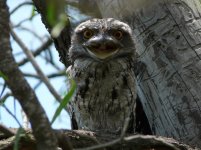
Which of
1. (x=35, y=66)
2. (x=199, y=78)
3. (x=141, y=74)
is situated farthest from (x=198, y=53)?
(x=35, y=66)

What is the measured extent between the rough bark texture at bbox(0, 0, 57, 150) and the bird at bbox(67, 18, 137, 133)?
1619 millimetres

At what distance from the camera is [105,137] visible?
7.98 feet

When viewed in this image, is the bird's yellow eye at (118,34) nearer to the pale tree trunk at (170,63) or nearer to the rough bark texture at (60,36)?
the pale tree trunk at (170,63)

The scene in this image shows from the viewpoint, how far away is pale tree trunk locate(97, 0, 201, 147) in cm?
285

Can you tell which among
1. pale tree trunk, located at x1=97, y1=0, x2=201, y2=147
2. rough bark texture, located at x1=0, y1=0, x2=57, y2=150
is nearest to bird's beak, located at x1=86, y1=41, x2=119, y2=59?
pale tree trunk, located at x1=97, y1=0, x2=201, y2=147

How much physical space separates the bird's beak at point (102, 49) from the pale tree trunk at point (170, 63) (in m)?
0.24

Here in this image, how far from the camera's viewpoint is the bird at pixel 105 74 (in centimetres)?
293

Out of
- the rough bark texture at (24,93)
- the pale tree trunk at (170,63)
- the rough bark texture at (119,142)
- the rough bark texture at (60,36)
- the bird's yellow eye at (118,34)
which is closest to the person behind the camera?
the rough bark texture at (24,93)

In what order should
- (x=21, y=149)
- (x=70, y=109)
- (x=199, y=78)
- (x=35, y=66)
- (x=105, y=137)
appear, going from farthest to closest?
(x=70, y=109), (x=199, y=78), (x=105, y=137), (x=21, y=149), (x=35, y=66)

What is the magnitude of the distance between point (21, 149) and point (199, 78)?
115 cm

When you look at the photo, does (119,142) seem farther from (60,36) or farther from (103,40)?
(60,36)

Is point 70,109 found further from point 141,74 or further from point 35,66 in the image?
point 35,66

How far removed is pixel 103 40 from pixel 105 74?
220 mm

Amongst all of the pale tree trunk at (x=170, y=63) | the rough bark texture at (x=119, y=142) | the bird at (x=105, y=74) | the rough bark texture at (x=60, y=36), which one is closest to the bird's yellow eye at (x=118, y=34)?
the bird at (x=105, y=74)
